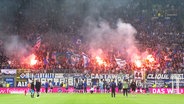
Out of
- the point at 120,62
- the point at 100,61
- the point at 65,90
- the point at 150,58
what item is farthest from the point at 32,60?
the point at 150,58

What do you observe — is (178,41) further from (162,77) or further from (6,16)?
(6,16)

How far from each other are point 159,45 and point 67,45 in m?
13.9

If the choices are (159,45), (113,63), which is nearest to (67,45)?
(113,63)

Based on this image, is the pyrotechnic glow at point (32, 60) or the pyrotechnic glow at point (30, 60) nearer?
the pyrotechnic glow at point (32, 60)

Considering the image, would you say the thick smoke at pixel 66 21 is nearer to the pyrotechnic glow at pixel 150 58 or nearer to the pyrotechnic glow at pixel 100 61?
the pyrotechnic glow at pixel 150 58

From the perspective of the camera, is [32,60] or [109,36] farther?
[109,36]

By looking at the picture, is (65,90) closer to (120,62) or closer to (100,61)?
(100,61)

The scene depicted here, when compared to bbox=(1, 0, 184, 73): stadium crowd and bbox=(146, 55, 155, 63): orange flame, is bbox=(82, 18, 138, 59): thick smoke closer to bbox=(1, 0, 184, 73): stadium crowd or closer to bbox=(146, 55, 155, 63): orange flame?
bbox=(1, 0, 184, 73): stadium crowd

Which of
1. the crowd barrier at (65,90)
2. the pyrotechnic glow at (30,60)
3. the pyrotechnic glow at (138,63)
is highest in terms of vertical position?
the pyrotechnic glow at (30,60)

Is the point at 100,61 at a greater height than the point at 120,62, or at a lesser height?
greater

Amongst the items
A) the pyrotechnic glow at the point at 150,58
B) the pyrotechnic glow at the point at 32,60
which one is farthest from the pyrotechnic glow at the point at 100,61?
the pyrotechnic glow at the point at 32,60

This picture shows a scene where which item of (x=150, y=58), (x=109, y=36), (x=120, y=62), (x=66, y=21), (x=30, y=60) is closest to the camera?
(x=120, y=62)

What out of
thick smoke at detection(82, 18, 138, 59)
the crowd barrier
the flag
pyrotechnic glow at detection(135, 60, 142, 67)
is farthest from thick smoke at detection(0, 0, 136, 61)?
the crowd barrier

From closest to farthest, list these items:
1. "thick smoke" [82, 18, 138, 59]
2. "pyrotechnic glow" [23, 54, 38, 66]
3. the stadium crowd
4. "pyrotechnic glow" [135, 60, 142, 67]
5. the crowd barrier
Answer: the crowd barrier < the stadium crowd < "pyrotechnic glow" [135, 60, 142, 67] < "pyrotechnic glow" [23, 54, 38, 66] < "thick smoke" [82, 18, 138, 59]
